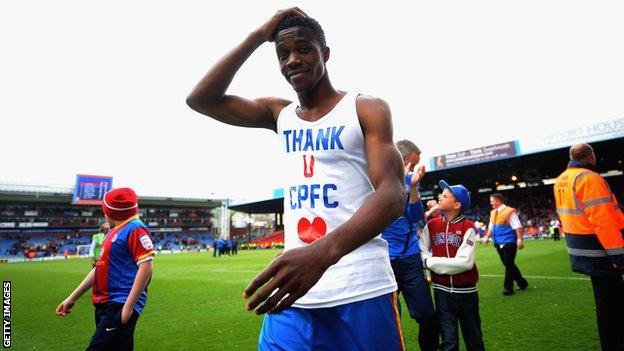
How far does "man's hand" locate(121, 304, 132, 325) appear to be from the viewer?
2908mm

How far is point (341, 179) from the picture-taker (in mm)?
1645

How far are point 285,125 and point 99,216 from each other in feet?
224

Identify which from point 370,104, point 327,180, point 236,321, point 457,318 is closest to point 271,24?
point 370,104

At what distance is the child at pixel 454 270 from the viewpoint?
143 inches

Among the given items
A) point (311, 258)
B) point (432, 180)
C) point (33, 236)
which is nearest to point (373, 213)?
point (311, 258)

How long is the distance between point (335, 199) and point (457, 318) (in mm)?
2838

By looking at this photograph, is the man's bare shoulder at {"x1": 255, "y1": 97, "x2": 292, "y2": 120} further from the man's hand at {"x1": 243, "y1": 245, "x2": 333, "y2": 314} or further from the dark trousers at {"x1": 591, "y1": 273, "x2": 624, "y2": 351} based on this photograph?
the dark trousers at {"x1": 591, "y1": 273, "x2": 624, "y2": 351}

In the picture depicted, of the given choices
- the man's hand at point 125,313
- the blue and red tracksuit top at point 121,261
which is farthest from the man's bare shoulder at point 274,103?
the man's hand at point 125,313

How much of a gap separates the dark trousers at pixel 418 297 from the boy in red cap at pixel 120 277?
7.91ft

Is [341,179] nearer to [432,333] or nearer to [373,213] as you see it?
Answer: [373,213]

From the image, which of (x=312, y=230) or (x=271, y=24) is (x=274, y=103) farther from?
(x=312, y=230)

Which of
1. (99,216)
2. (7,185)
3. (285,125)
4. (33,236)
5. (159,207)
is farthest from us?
(159,207)

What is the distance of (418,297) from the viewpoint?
151 inches

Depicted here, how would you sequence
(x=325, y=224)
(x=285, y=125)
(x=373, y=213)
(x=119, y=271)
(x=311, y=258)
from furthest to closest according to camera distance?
(x=119, y=271) → (x=285, y=125) → (x=325, y=224) → (x=373, y=213) → (x=311, y=258)
